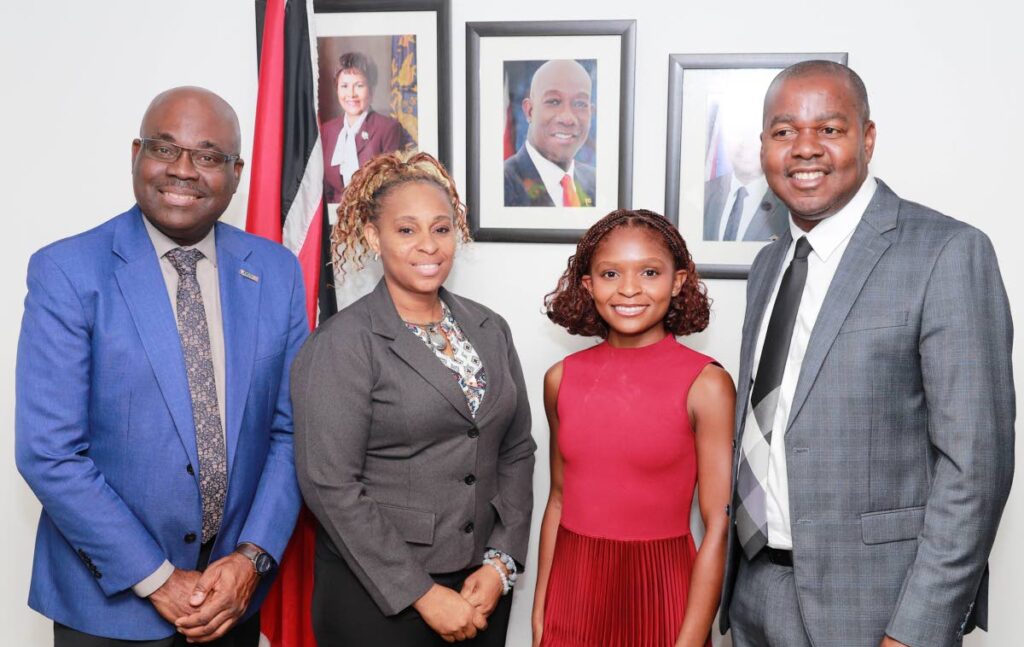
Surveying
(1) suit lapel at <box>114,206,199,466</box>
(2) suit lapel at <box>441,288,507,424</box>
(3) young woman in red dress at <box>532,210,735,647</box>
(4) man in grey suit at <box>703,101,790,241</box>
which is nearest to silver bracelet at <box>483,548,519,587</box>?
(3) young woman in red dress at <box>532,210,735,647</box>

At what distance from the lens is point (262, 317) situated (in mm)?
1985

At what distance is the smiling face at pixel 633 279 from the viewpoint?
1.98 metres

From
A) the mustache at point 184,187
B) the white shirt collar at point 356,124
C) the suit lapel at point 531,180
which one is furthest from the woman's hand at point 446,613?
the white shirt collar at point 356,124

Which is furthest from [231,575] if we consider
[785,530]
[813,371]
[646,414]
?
[813,371]

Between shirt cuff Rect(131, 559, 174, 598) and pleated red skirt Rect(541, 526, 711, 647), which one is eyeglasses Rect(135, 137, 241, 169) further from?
pleated red skirt Rect(541, 526, 711, 647)

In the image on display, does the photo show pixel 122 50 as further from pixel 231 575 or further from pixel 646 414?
pixel 646 414

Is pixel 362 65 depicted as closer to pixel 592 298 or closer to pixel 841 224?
pixel 592 298

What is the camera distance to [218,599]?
1834mm

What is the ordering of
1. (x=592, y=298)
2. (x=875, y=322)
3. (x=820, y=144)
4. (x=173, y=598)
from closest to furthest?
1. (x=875, y=322)
2. (x=820, y=144)
3. (x=173, y=598)
4. (x=592, y=298)

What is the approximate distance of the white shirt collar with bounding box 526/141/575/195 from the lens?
8.34 feet

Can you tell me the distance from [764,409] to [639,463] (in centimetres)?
36

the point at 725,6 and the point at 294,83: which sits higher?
the point at 725,6

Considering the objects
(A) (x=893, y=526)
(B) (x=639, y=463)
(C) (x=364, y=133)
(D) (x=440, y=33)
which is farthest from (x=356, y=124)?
(A) (x=893, y=526)

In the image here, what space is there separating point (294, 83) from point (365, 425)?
1.16 meters
